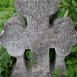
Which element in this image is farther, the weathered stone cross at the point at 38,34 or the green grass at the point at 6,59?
the green grass at the point at 6,59

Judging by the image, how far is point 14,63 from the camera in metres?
3.20

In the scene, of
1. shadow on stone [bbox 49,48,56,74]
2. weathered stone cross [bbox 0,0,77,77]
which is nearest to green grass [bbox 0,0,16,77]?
weathered stone cross [bbox 0,0,77,77]

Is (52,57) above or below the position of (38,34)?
below

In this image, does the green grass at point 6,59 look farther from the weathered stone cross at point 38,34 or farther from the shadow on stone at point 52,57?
the shadow on stone at point 52,57

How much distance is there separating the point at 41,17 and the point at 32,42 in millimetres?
282

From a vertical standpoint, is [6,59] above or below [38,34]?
below

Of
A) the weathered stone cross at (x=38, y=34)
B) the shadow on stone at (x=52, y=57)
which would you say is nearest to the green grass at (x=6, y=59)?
the weathered stone cross at (x=38, y=34)

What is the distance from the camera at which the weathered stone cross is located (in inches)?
107

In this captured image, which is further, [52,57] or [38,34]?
[52,57]

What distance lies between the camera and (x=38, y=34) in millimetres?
2855

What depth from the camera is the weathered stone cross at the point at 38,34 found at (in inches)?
107

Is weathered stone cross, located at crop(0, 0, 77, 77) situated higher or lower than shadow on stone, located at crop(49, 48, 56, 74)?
higher

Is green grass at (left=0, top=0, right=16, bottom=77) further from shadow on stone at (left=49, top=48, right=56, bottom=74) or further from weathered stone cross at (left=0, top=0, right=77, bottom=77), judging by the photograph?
Answer: shadow on stone at (left=49, top=48, right=56, bottom=74)

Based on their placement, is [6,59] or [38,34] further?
[6,59]
